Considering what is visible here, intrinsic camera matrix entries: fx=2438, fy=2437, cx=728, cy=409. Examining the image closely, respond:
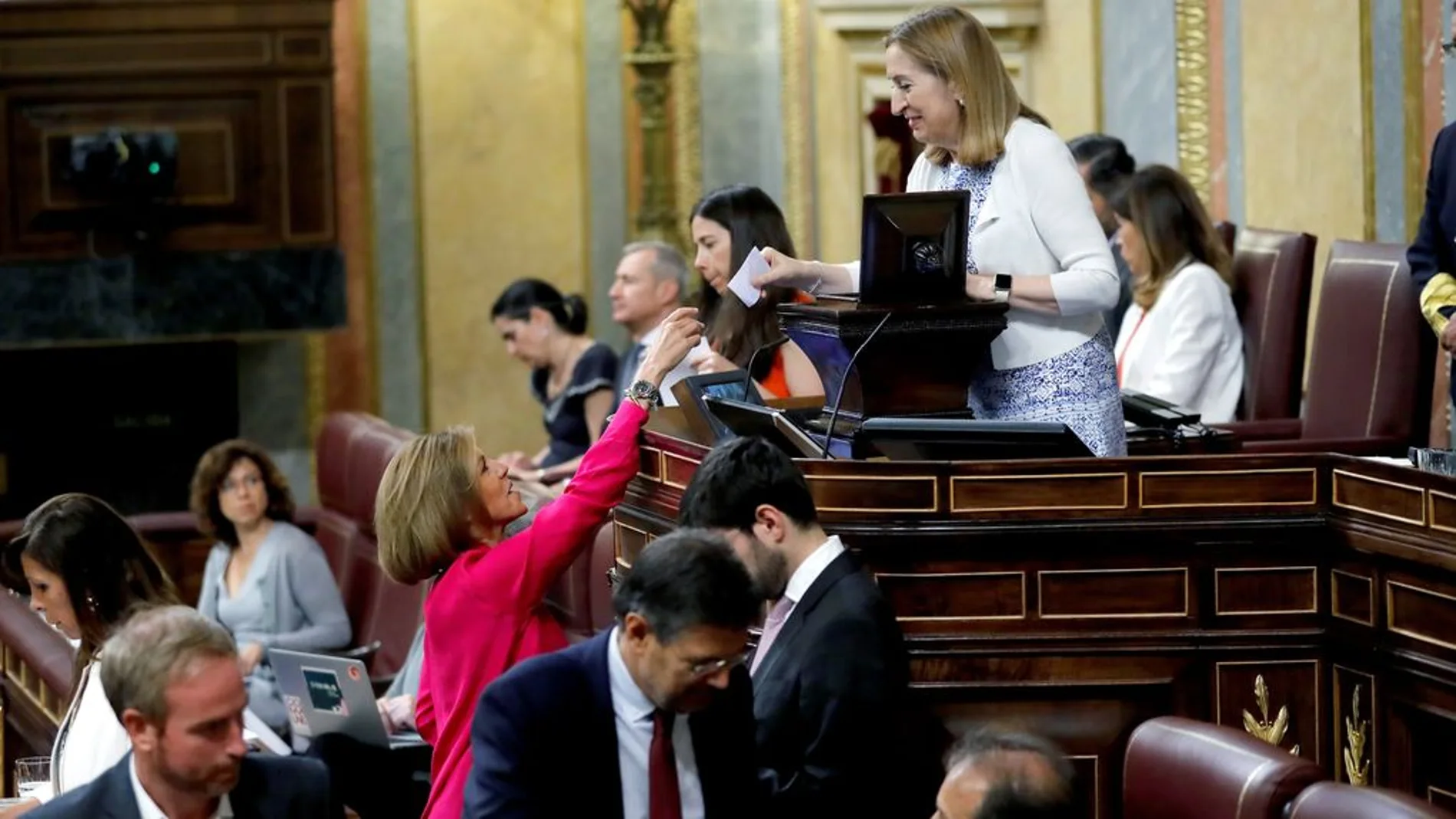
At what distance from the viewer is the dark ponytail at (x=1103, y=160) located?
6.78 m

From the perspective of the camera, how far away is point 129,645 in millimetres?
2887

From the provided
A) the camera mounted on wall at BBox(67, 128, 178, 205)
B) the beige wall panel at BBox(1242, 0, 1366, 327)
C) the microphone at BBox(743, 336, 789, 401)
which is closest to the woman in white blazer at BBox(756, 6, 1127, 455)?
the microphone at BBox(743, 336, 789, 401)

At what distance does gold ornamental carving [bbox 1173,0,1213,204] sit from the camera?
775 centimetres

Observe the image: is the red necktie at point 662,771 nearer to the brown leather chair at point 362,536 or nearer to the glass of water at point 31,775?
Answer: the glass of water at point 31,775

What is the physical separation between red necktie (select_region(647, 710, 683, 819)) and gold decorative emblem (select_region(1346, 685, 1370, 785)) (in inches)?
61.2

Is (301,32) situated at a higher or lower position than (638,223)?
higher

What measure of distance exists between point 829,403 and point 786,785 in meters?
1.17

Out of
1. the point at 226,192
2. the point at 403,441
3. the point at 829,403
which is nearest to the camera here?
the point at 829,403

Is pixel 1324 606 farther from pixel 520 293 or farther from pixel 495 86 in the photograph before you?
pixel 495 86

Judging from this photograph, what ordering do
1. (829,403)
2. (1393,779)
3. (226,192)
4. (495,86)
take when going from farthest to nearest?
(495,86) → (226,192) → (829,403) → (1393,779)

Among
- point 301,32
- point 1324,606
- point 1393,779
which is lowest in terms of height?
point 1393,779

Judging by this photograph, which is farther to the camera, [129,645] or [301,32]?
[301,32]

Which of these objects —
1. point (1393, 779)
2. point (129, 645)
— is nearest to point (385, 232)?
point (1393, 779)

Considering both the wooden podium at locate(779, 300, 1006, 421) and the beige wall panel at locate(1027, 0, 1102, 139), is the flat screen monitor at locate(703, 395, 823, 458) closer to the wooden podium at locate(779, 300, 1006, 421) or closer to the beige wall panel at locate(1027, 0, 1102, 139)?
the wooden podium at locate(779, 300, 1006, 421)
